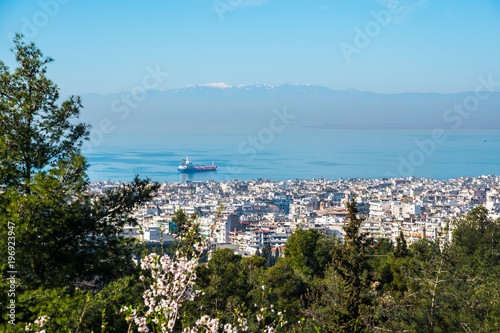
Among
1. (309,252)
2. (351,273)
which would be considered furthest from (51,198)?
(309,252)

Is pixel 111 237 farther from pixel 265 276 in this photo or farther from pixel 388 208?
pixel 388 208

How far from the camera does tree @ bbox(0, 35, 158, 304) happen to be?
3760 mm

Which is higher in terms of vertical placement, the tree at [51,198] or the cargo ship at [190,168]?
the cargo ship at [190,168]

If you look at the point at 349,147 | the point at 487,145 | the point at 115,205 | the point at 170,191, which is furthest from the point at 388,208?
the point at 487,145

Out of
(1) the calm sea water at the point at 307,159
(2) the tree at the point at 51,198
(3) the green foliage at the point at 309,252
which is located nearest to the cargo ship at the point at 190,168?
(1) the calm sea water at the point at 307,159

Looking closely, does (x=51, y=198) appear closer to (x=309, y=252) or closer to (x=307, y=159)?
(x=309, y=252)

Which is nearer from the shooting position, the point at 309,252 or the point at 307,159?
the point at 309,252

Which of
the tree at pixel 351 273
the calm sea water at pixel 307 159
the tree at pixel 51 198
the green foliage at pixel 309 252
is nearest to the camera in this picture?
the tree at pixel 51 198

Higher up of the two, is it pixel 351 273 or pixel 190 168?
pixel 190 168

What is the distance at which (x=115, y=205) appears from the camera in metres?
4.72

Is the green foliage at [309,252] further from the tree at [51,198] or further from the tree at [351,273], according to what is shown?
the tree at [51,198]

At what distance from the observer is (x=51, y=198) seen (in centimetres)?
391

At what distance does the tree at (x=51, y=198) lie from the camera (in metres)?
3.76

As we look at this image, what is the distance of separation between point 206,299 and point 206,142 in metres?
110
